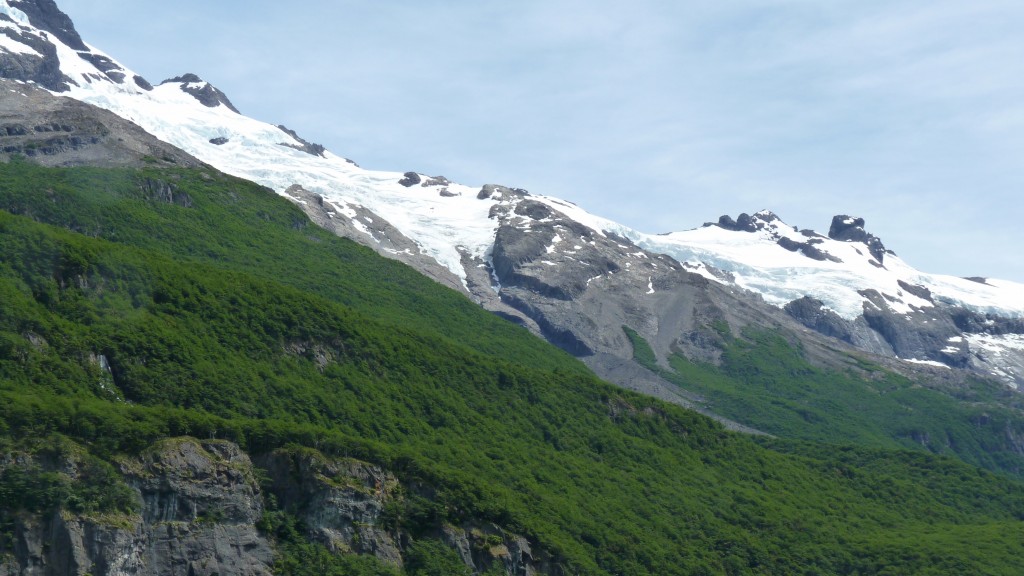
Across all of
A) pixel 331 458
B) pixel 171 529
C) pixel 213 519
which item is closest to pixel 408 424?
pixel 331 458

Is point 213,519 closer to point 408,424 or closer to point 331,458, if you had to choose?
point 331,458

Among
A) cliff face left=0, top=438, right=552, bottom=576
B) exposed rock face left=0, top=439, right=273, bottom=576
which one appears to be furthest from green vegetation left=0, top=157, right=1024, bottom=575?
exposed rock face left=0, top=439, right=273, bottom=576

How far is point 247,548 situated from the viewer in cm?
9775

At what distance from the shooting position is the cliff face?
286ft

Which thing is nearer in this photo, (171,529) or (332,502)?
(171,529)

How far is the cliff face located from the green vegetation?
1247mm

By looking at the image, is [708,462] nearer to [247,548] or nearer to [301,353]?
[301,353]

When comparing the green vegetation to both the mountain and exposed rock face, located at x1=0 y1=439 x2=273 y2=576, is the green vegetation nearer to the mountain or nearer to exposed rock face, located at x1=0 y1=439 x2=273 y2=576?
the mountain

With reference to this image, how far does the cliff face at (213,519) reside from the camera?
A: 87.1 meters

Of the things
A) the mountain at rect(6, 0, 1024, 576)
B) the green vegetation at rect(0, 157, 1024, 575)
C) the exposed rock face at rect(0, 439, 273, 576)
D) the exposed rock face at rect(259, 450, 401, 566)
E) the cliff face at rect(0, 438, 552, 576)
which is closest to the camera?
the exposed rock face at rect(0, 439, 273, 576)

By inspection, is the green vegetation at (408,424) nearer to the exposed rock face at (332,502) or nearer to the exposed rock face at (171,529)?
the exposed rock face at (332,502)

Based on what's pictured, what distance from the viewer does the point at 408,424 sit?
468 feet

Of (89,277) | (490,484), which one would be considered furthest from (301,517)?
(89,277)

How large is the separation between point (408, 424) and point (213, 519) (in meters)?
46.7
